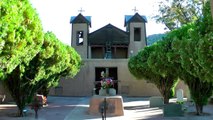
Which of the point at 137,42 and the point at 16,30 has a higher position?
the point at 137,42

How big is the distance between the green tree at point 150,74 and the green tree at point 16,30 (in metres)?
12.0

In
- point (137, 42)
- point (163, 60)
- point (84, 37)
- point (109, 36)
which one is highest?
point (109, 36)

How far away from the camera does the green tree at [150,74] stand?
24328 mm

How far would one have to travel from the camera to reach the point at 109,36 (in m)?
47.5

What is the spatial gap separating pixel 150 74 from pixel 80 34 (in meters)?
22.7

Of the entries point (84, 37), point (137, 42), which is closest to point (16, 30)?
point (84, 37)

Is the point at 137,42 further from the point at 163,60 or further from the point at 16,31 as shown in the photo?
the point at 16,31

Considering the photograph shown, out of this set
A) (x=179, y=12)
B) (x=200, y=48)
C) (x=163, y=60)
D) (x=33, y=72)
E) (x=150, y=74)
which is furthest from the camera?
(x=179, y=12)

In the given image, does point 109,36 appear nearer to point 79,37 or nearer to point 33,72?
point 79,37

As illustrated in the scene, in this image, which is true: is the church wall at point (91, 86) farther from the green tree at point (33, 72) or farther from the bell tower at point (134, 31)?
the green tree at point (33, 72)

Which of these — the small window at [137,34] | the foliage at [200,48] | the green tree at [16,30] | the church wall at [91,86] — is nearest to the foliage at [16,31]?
the green tree at [16,30]

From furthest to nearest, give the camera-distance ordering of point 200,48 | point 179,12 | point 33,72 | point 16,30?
point 179,12
point 33,72
point 16,30
point 200,48

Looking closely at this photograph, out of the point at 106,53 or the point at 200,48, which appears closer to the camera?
the point at 200,48

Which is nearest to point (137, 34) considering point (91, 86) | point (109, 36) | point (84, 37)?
point (109, 36)
